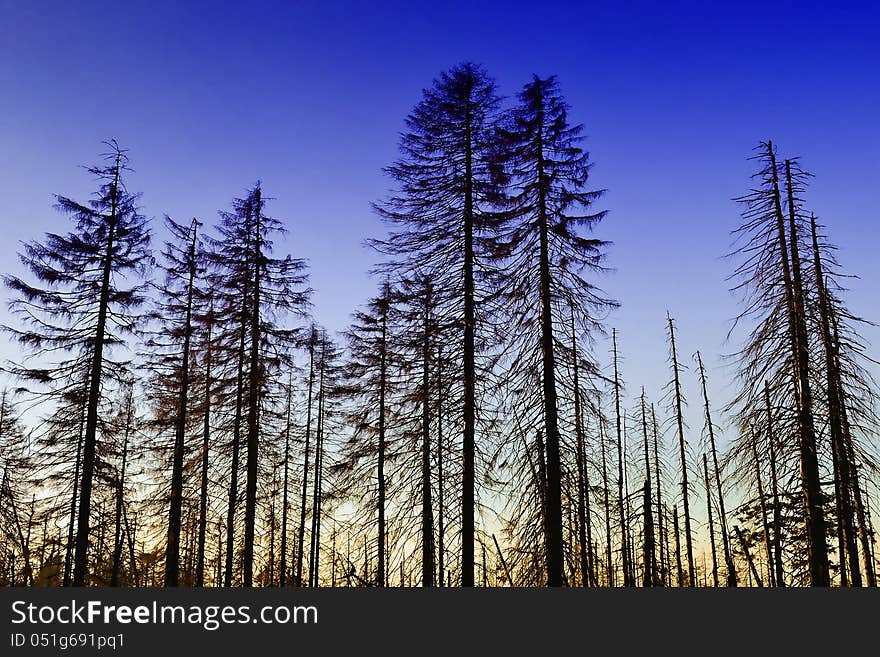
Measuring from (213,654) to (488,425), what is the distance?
892cm

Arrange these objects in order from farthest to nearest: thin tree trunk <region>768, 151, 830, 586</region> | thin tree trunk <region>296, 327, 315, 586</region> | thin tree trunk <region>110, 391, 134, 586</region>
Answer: thin tree trunk <region>296, 327, 315, 586</region> → thin tree trunk <region>110, 391, 134, 586</region> → thin tree trunk <region>768, 151, 830, 586</region>

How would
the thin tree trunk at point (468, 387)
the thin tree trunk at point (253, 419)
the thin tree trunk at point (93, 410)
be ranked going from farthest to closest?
the thin tree trunk at point (253, 419) < the thin tree trunk at point (93, 410) < the thin tree trunk at point (468, 387)

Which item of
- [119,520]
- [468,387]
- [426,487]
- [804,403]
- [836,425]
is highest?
[468,387]

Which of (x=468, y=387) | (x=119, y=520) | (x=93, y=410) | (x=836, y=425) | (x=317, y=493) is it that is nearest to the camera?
(x=836, y=425)

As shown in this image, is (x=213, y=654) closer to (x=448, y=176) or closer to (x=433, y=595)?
(x=433, y=595)

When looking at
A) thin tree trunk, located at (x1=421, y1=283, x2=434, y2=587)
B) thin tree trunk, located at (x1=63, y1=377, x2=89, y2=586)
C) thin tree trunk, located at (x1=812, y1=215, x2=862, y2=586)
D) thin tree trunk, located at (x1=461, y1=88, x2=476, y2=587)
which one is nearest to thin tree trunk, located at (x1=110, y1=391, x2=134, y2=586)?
thin tree trunk, located at (x1=63, y1=377, x2=89, y2=586)

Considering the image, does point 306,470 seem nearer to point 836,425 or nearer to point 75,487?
point 75,487

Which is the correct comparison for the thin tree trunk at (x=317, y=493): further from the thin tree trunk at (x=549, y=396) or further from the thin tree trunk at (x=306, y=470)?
the thin tree trunk at (x=549, y=396)

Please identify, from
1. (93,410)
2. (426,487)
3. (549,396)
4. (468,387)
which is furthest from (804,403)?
(93,410)

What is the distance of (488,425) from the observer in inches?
749

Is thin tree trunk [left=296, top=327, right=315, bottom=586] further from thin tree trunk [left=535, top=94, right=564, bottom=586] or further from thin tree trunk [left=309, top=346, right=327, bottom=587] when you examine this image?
thin tree trunk [left=535, top=94, right=564, bottom=586]

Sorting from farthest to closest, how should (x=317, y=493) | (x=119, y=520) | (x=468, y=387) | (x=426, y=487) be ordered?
(x=317, y=493), (x=119, y=520), (x=426, y=487), (x=468, y=387)

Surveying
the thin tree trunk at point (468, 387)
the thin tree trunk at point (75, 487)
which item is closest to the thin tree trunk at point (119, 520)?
the thin tree trunk at point (75, 487)

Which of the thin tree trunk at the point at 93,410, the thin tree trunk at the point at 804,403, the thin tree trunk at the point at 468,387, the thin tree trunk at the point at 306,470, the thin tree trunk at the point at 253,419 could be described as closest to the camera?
the thin tree trunk at the point at 804,403
